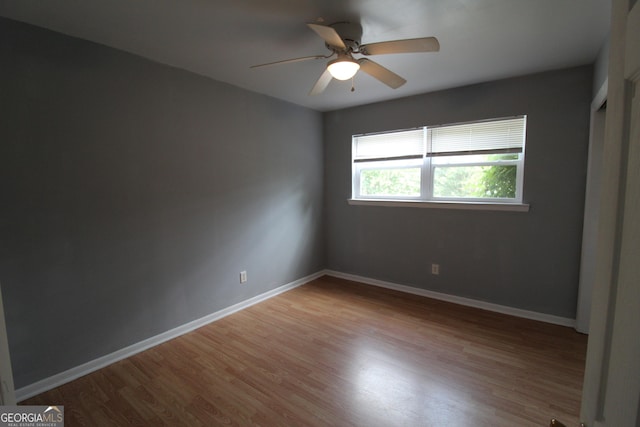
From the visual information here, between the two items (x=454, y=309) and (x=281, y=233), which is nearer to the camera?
(x=454, y=309)

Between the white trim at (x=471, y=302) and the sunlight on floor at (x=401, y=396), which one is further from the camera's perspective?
the white trim at (x=471, y=302)

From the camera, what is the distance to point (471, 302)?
324cm

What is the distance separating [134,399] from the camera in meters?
1.88

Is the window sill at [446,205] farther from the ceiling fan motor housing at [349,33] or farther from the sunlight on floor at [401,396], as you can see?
the ceiling fan motor housing at [349,33]

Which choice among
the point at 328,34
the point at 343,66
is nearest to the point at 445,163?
the point at 343,66

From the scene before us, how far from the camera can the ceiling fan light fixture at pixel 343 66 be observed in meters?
1.85

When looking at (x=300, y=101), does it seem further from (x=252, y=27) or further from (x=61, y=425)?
(x=61, y=425)

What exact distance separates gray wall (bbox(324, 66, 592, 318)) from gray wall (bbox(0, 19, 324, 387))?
158 cm

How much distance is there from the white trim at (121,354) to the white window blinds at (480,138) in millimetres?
2767

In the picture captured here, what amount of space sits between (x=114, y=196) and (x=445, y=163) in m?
3.32

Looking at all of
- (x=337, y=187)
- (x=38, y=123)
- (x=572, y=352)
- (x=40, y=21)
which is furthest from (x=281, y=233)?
(x=572, y=352)

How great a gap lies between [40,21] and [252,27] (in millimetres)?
1333
